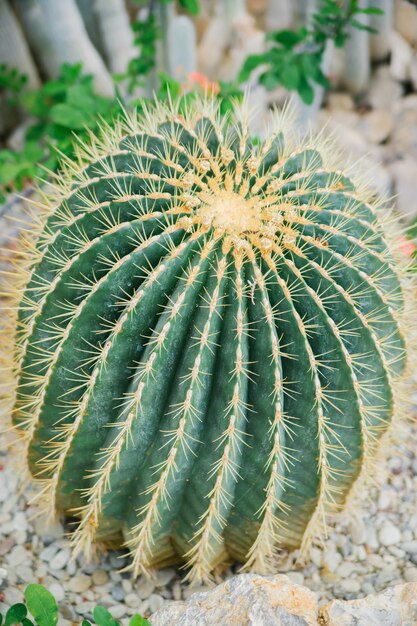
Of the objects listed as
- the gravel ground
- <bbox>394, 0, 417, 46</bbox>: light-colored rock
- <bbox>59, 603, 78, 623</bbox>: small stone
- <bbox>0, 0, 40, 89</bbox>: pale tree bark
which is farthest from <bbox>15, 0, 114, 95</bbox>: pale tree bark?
<bbox>59, 603, 78, 623</bbox>: small stone

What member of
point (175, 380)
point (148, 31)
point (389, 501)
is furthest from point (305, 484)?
point (148, 31)

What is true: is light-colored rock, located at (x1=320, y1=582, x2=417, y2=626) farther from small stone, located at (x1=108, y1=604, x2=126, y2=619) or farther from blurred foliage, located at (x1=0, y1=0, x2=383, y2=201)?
blurred foliage, located at (x1=0, y1=0, x2=383, y2=201)

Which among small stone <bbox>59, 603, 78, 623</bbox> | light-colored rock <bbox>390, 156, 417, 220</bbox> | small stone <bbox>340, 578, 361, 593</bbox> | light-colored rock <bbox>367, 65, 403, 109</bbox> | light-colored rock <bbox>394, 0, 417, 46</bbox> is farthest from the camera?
light-colored rock <bbox>394, 0, 417, 46</bbox>

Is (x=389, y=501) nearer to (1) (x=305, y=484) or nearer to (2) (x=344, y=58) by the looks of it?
(1) (x=305, y=484)

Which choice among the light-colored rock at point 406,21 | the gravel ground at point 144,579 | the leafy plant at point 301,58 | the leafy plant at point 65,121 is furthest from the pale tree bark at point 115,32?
the gravel ground at point 144,579

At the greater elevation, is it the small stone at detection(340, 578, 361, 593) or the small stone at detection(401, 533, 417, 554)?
the small stone at detection(340, 578, 361, 593)
